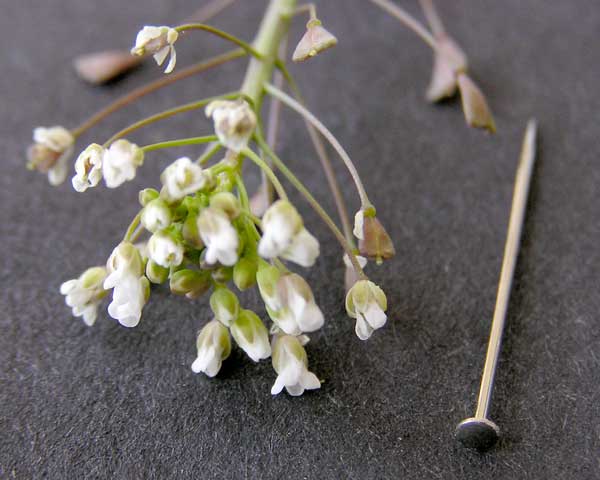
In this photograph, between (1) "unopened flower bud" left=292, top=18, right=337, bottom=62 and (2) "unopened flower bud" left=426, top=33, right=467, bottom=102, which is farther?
(2) "unopened flower bud" left=426, top=33, right=467, bottom=102

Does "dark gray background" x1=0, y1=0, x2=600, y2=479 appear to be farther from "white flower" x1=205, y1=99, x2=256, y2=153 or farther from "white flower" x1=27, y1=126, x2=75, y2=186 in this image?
"white flower" x1=205, y1=99, x2=256, y2=153

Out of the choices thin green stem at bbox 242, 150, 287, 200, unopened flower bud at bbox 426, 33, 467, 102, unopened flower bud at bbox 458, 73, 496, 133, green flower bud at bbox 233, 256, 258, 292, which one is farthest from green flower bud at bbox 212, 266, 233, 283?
unopened flower bud at bbox 426, 33, 467, 102

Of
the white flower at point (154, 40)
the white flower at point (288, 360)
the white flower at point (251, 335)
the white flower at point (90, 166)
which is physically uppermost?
the white flower at point (154, 40)

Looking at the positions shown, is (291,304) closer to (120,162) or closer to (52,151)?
(120,162)

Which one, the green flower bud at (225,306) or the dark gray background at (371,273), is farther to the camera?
the dark gray background at (371,273)

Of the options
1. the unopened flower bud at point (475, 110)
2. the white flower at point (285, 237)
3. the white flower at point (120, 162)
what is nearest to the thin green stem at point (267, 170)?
the white flower at point (285, 237)

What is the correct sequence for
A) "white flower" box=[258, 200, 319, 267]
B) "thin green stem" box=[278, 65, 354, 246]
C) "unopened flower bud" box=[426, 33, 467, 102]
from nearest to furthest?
"white flower" box=[258, 200, 319, 267] < "thin green stem" box=[278, 65, 354, 246] < "unopened flower bud" box=[426, 33, 467, 102]

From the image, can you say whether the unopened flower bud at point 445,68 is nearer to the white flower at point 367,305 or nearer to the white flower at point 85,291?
the white flower at point 367,305

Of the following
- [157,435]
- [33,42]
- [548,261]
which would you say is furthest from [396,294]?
[33,42]
